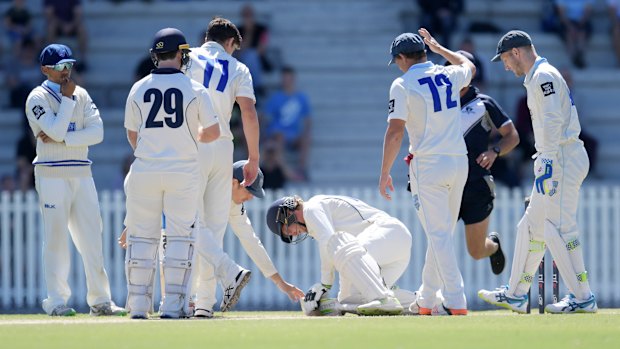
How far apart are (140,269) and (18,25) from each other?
39.5 feet

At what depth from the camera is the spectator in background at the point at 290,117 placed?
2064 centimetres

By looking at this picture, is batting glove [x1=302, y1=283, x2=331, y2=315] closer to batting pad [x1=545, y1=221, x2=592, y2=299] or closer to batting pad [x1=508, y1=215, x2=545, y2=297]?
batting pad [x1=508, y1=215, x2=545, y2=297]

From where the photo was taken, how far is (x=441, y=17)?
21922 mm

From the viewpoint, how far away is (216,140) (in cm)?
1177

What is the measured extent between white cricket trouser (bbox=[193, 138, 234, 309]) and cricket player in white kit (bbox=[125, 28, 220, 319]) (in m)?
0.68

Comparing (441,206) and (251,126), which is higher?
(251,126)

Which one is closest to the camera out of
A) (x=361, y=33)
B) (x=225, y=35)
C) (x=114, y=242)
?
(x=225, y=35)

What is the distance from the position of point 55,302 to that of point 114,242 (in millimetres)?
5567

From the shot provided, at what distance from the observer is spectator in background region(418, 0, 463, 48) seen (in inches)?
861

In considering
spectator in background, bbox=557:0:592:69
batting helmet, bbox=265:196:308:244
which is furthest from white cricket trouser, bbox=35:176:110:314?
spectator in background, bbox=557:0:592:69

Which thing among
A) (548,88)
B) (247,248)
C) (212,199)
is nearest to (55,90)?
(212,199)

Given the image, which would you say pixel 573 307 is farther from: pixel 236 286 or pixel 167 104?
pixel 167 104

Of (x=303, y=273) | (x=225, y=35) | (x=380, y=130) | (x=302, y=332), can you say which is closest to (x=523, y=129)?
(x=380, y=130)

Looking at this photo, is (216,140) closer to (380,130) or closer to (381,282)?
(381,282)
